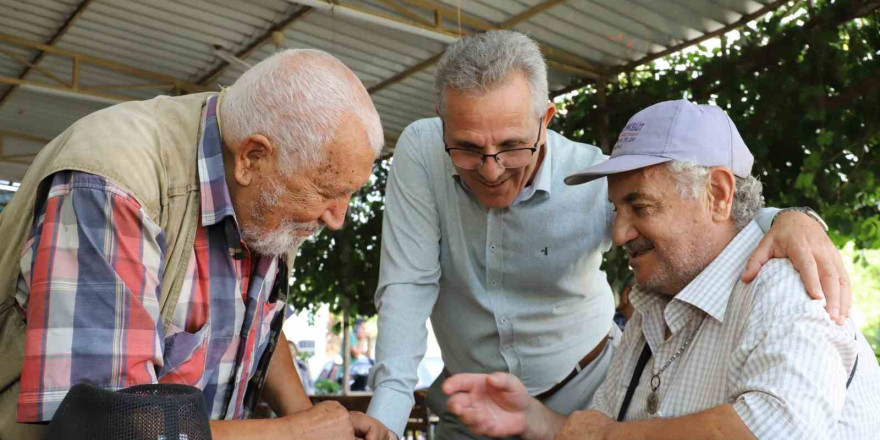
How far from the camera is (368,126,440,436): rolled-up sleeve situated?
7.08 feet

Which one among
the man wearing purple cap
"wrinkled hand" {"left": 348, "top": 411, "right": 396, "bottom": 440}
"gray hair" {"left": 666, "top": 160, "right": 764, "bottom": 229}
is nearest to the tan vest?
"wrinkled hand" {"left": 348, "top": 411, "right": 396, "bottom": 440}

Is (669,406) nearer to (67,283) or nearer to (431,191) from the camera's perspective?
(431,191)

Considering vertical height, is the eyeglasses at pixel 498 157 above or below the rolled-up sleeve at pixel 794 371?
above

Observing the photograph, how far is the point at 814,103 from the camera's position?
16.6 ft

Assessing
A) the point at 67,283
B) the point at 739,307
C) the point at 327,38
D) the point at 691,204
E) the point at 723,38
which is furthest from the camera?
the point at 327,38

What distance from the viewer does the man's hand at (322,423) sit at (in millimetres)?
1829

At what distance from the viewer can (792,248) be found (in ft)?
5.69

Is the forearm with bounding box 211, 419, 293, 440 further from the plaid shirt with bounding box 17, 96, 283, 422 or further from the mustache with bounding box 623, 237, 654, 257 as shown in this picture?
the mustache with bounding box 623, 237, 654, 257

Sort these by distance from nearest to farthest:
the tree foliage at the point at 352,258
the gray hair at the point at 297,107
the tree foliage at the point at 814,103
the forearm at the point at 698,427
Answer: the forearm at the point at 698,427 < the gray hair at the point at 297,107 < the tree foliage at the point at 814,103 < the tree foliage at the point at 352,258

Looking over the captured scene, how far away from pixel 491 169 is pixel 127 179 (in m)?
0.87

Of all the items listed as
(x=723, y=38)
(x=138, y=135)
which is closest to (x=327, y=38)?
(x=723, y=38)

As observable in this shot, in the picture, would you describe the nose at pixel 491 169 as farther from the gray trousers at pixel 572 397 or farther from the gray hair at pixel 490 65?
the gray trousers at pixel 572 397

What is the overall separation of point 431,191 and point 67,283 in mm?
1140

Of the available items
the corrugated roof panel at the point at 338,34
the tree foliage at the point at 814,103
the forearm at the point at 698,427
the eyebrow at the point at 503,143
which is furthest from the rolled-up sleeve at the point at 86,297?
the corrugated roof panel at the point at 338,34
